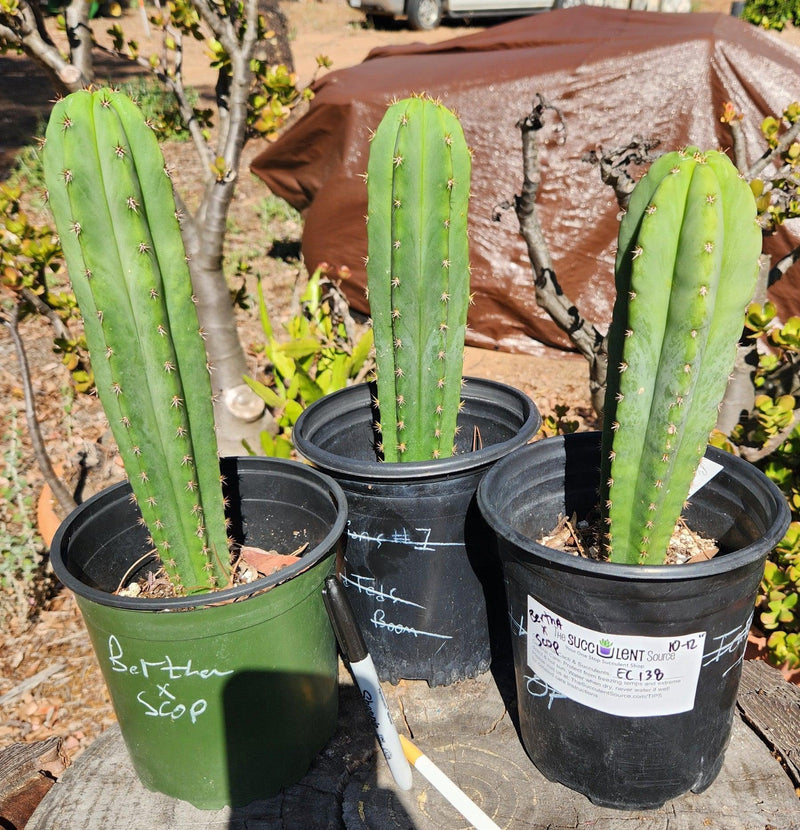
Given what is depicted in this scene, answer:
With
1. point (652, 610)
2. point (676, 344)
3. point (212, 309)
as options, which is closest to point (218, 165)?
point (212, 309)

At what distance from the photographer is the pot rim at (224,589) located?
56.8 inches

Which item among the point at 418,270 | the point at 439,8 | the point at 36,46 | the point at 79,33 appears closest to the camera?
the point at 418,270

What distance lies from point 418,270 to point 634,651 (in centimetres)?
101

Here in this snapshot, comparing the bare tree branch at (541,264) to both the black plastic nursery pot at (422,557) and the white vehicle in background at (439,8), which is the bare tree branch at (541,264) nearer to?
the black plastic nursery pot at (422,557)

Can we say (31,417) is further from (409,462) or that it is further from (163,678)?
(409,462)

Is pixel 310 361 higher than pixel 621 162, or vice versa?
pixel 621 162

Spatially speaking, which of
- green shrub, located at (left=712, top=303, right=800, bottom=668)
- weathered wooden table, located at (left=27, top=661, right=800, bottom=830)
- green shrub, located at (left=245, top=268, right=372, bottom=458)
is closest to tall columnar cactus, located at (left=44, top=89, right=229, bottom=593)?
weathered wooden table, located at (left=27, top=661, right=800, bottom=830)

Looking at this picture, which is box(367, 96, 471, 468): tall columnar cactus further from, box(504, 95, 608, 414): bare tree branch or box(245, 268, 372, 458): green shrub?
box(245, 268, 372, 458): green shrub

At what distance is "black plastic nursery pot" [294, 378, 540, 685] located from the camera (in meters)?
1.84

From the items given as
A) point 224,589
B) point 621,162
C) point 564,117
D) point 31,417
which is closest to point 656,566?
point 224,589

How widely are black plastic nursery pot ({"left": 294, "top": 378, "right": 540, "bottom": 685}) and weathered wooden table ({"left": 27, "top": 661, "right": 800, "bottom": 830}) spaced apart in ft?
0.64

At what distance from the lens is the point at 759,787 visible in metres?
1.63

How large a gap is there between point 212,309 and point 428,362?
5.00 feet

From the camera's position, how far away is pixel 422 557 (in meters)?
1.90
